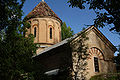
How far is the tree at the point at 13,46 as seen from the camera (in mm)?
9094

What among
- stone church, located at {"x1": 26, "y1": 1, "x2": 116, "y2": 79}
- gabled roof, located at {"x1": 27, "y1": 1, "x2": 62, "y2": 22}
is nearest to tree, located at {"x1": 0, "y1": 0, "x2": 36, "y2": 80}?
stone church, located at {"x1": 26, "y1": 1, "x2": 116, "y2": 79}

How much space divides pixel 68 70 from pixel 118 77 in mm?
4039

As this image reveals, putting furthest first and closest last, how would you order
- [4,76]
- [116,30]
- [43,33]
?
[43,33]
[4,76]
[116,30]

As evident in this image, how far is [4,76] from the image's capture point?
8.90m

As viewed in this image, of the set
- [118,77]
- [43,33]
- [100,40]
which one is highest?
[43,33]

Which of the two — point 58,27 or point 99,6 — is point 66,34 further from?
point 99,6

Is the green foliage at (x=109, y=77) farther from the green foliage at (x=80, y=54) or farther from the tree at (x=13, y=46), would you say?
the tree at (x=13, y=46)

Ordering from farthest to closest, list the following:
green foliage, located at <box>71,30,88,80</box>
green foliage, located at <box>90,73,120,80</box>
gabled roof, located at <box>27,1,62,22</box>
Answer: gabled roof, located at <box>27,1,62,22</box>, green foliage, located at <box>71,30,88,80</box>, green foliage, located at <box>90,73,120,80</box>

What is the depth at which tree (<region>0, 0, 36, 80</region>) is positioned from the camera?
9.09 meters

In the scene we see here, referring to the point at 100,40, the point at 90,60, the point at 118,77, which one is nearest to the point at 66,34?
the point at 100,40

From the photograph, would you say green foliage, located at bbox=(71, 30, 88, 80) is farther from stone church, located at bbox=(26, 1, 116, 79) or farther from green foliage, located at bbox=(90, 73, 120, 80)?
green foliage, located at bbox=(90, 73, 120, 80)

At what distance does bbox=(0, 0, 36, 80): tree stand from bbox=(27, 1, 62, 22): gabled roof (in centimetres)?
1272

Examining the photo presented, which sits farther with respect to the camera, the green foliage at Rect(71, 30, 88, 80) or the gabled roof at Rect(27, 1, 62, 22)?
the gabled roof at Rect(27, 1, 62, 22)

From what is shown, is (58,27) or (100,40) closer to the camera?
(100,40)
